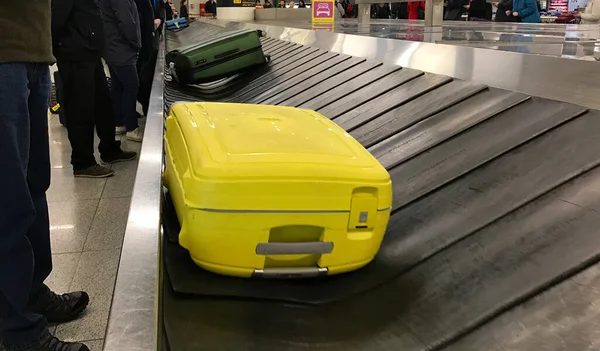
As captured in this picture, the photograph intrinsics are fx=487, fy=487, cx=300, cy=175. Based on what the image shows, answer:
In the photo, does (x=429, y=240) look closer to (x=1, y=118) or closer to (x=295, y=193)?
(x=295, y=193)

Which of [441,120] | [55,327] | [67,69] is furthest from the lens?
[67,69]

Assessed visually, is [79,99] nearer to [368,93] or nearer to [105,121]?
[105,121]

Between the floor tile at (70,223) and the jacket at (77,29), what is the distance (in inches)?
33.4

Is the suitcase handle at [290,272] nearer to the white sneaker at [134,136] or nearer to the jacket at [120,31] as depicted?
the jacket at [120,31]

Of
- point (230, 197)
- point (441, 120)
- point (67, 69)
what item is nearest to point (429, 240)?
point (230, 197)

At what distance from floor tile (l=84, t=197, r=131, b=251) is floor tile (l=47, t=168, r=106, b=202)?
0.60 ft

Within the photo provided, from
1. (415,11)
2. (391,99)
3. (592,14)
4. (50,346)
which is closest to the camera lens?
(50,346)

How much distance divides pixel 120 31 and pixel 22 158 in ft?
7.97

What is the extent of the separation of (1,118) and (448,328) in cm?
116

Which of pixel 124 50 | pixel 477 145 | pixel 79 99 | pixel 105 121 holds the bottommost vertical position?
pixel 105 121

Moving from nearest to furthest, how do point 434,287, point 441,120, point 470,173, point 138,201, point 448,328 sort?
point 448,328
point 434,287
point 138,201
point 470,173
point 441,120

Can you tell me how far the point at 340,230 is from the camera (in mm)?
1190

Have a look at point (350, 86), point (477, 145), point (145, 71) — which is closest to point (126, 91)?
point (145, 71)

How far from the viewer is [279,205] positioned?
1.13 m
